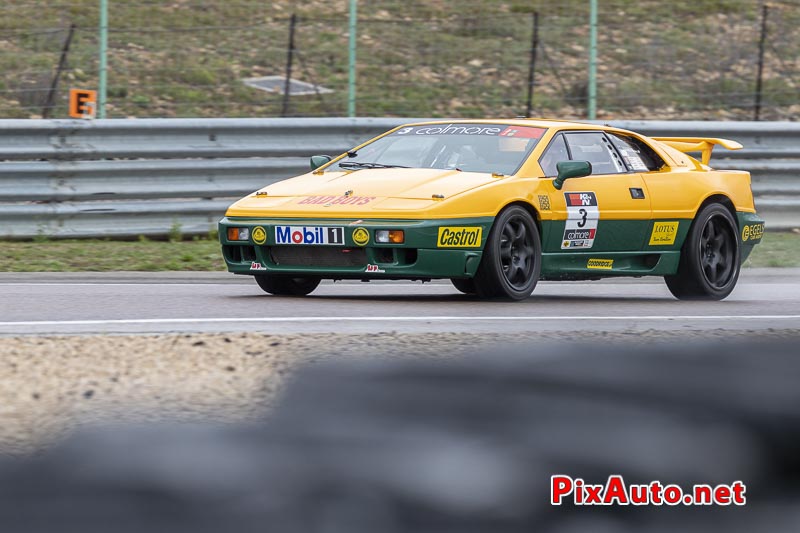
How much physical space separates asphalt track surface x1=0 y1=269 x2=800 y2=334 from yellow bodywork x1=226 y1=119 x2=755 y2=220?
1.70 ft

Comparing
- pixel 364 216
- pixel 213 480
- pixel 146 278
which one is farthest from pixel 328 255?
pixel 213 480

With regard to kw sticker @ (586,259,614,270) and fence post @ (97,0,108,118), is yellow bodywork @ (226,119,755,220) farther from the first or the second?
fence post @ (97,0,108,118)

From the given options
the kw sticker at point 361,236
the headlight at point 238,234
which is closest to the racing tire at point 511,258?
the kw sticker at point 361,236

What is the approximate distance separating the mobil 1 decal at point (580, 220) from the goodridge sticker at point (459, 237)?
0.82 metres

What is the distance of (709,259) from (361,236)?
9.09 ft

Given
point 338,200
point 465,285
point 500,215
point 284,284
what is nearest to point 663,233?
point 465,285

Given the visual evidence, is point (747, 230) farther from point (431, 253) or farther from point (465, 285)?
point (431, 253)

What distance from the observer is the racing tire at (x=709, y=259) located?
8844 millimetres

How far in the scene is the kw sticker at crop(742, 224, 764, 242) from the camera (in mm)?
9219

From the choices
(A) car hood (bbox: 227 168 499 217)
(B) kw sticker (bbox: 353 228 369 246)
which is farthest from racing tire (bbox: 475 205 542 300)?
(B) kw sticker (bbox: 353 228 369 246)

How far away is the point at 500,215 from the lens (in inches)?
301

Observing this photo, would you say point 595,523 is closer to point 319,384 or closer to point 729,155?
point 319,384

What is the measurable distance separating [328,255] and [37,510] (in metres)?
5.03

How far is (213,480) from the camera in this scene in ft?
8.73
